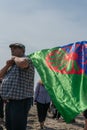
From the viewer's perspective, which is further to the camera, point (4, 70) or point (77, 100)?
point (77, 100)

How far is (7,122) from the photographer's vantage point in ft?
25.8

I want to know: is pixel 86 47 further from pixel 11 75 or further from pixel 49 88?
pixel 11 75

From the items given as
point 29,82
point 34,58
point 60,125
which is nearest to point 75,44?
point 34,58

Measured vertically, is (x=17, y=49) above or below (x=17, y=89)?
above

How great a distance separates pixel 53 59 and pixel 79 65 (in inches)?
19.1

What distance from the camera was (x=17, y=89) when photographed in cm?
769

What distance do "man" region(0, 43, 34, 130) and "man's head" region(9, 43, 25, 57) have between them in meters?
0.12

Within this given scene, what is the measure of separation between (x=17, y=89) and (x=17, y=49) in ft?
2.22

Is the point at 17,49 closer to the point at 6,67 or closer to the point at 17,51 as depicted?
the point at 17,51

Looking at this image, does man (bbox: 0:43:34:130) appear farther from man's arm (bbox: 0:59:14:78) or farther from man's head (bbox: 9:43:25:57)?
man's head (bbox: 9:43:25:57)

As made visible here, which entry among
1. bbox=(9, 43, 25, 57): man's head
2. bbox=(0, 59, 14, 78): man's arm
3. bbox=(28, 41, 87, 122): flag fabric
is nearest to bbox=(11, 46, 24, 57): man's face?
bbox=(9, 43, 25, 57): man's head

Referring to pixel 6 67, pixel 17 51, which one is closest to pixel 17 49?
pixel 17 51

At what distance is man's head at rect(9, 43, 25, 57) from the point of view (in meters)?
7.94

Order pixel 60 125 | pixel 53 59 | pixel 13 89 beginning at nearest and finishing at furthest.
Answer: pixel 13 89 < pixel 53 59 < pixel 60 125
